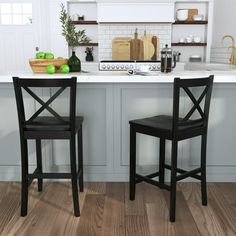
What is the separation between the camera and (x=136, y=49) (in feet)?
19.3

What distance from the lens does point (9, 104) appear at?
9.91 feet

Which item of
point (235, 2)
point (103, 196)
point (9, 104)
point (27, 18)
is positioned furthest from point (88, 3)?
point (103, 196)

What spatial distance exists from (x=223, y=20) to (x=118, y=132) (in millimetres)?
3231

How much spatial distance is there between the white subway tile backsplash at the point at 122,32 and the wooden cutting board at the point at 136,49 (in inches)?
8.9

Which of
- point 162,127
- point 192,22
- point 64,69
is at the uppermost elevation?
point 192,22

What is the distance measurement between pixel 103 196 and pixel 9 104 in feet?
3.66

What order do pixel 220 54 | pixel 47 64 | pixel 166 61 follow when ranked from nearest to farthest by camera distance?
pixel 47 64
pixel 166 61
pixel 220 54

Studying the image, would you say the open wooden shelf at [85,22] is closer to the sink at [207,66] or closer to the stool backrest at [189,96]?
the sink at [207,66]

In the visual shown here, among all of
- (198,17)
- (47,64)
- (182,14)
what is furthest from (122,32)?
(47,64)

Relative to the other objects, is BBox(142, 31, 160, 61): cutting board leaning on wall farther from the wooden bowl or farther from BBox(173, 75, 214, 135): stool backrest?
BBox(173, 75, 214, 135): stool backrest

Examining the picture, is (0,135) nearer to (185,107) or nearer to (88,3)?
(185,107)

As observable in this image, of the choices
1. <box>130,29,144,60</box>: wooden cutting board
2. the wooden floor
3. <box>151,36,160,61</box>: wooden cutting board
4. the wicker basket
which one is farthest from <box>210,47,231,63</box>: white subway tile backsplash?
the wooden floor

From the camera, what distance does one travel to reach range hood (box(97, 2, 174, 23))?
5691 mm

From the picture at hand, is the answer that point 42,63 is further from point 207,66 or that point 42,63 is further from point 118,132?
point 207,66
